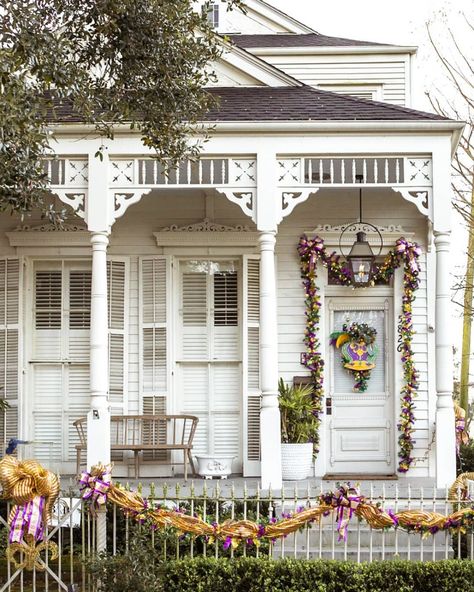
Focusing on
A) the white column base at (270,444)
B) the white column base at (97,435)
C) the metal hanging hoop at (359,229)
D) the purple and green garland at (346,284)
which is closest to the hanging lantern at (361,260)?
the purple and green garland at (346,284)

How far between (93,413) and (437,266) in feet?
13.1

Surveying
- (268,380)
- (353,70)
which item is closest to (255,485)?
(268,380)

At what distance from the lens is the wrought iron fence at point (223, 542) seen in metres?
8.43

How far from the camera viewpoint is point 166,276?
499 inches

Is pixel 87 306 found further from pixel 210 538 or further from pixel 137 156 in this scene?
pixel 210 538

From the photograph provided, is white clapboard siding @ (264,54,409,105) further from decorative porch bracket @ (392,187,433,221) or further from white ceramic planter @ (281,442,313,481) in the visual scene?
white ceramic planter @ (281,442,313,481)

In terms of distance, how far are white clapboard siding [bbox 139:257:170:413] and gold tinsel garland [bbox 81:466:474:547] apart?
4124mm

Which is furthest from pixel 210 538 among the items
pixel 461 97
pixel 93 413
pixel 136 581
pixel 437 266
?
pixel 461 97

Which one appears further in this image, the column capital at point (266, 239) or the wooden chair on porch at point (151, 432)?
the wooden chair on porch at point (151, 432)

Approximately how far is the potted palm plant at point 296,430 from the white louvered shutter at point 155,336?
152 centimetres

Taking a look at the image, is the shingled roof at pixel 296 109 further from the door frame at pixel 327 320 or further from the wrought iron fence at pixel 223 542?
the wrought iron fence at pixel 223 542

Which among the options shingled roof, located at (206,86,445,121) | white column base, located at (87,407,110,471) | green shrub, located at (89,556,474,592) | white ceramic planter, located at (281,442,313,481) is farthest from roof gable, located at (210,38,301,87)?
green shrub, located at (89,556,474,592)

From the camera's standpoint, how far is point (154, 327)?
12680 mm

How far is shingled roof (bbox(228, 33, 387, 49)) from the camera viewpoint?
15.0 meters
